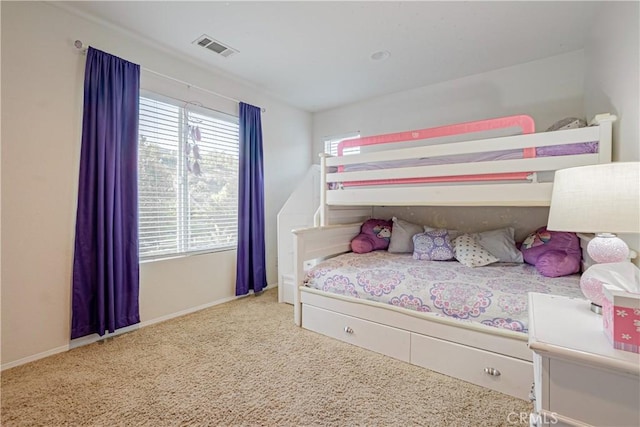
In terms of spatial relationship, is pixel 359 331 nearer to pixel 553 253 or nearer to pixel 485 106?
pixel 553 253

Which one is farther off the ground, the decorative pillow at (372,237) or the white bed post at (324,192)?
the white bed post at (324,192)

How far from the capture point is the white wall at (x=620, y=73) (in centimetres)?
147

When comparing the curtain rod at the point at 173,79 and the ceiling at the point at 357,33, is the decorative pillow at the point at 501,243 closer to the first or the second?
the ceiling at the point at 357,33

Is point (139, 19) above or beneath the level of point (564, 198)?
above

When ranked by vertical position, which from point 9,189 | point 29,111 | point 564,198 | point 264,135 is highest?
point 264,135

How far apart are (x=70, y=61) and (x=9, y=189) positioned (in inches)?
39.1

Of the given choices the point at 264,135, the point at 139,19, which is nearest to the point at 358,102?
the point at 264,135

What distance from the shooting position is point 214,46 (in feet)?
8.33

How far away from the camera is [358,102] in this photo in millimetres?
3895

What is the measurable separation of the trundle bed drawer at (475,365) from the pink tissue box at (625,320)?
37.0 inches

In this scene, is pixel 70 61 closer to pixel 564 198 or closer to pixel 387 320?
pixel 387 320

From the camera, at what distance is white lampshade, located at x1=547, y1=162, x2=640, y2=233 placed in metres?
0.95

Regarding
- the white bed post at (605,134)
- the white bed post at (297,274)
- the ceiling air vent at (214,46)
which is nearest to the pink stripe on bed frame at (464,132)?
the white bed post at (605,134)

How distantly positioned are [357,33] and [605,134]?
1.82m
